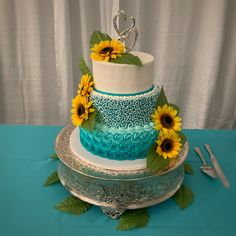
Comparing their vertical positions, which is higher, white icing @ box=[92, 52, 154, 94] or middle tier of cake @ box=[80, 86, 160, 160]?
white icing @ box=[92, 52, 154, 94]

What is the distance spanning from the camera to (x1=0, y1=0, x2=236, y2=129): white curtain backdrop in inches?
61.1

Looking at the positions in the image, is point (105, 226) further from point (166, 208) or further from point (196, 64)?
point (196, 64)

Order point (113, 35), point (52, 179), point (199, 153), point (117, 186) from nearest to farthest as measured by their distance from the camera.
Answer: point (117, 186)
point (52, 179)
point (199, 153)
point (113, 35)

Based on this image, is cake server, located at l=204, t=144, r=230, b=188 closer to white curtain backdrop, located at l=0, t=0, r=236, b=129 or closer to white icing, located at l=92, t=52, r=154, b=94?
white icing, located at l=92, t=52, r=154, b=94

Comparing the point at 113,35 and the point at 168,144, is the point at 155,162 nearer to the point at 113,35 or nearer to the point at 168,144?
the point at 168,144

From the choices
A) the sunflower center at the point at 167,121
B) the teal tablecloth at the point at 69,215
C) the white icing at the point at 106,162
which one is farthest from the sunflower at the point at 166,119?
the teal tablecloth at the point at 69,215

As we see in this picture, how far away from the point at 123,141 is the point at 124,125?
42 mm

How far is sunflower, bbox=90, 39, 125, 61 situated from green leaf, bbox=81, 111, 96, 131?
0.15 meters

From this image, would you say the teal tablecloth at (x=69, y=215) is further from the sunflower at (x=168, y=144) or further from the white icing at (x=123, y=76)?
the white icing at (x=123, y=76)

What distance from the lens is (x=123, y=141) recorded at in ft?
2.58

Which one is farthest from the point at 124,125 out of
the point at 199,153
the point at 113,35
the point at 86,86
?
the point at 113,35

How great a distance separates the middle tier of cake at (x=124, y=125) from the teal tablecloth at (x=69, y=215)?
0.54 feet

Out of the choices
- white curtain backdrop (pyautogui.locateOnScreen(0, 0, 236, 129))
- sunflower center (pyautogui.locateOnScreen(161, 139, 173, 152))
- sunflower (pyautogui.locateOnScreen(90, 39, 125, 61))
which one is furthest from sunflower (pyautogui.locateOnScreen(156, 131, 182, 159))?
white curtain backdrop (pyautogui.locateOnScreen(0, 0, 236, 129))

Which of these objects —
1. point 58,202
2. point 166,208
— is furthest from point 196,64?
point 58,202
